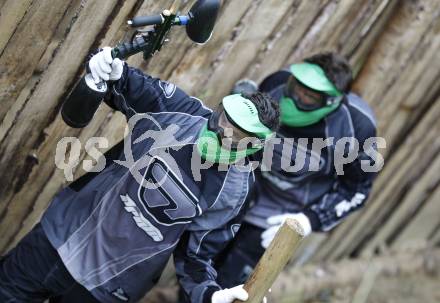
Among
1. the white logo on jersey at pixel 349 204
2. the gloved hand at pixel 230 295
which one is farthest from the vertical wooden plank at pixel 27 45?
the white logo on jersey at pixel 349 204

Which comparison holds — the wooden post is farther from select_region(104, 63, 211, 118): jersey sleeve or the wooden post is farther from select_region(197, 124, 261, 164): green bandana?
select_region(104, 63, 211, 118): jersey sleeve

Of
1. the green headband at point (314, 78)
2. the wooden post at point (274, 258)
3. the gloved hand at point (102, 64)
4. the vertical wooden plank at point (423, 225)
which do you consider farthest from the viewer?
the vertical wooden plank at point (423, 225)

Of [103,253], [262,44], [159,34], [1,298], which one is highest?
[262,44]

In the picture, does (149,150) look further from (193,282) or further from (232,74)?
(232,74)

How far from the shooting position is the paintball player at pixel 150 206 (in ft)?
13.6

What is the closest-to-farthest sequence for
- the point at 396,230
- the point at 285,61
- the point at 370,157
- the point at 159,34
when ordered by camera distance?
the point at 159,34
the point at 370,157
the point at 285,61
the point at 396,230

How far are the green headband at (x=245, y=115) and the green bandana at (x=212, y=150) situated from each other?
12 cm

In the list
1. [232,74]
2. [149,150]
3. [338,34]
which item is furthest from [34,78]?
[338,34]

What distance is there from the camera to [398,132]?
7031mm

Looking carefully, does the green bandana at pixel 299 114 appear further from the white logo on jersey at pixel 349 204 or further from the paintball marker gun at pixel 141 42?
the paintball marker gun at pixel 141 42

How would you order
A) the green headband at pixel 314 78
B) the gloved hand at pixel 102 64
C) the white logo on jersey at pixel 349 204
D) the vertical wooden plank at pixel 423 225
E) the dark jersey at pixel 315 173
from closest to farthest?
1. the gloved hand at pixel 102 64
2. the green headband at pixel 314 78
3. the dark jersey at pixel 315 173
4. the white logo on jersey at pixel 349 204
5. the vertical wooden plank at pixel 423 225

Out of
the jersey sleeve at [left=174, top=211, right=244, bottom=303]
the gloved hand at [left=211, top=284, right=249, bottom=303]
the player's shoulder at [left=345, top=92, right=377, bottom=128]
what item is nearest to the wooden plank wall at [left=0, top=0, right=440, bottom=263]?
the player's shoulder at [left=345, top=92, right=377, bottom=128]

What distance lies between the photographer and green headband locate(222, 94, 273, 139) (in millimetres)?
4074

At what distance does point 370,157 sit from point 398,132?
1.61m
